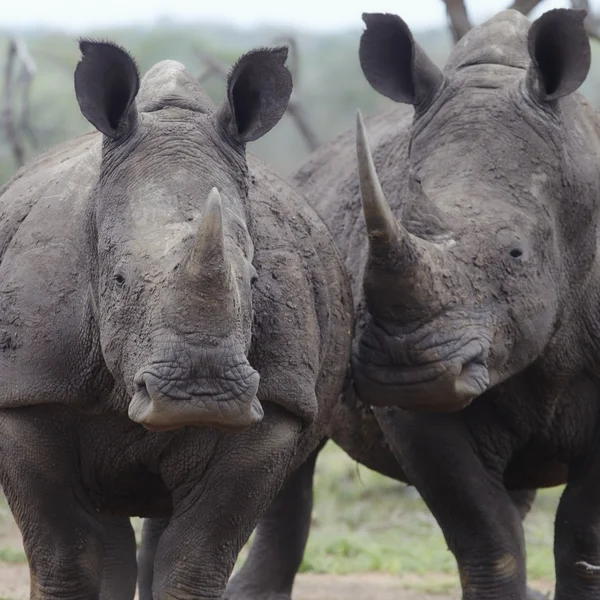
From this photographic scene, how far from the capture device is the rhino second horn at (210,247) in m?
5.16

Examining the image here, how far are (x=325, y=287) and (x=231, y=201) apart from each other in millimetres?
1141

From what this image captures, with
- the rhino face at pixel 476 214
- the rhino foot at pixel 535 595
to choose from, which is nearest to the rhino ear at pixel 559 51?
the rhino face at pixel 476 214

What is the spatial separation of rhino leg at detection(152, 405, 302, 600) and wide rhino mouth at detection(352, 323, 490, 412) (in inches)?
23.0

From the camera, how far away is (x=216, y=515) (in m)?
6.06

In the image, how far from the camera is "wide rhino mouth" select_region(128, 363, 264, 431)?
516cm

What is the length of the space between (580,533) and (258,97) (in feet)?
9.02

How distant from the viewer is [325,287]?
6.91 m

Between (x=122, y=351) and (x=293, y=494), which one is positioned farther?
(x=293, y=494)

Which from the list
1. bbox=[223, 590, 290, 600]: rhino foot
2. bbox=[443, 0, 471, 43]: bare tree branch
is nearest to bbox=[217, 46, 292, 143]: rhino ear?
bbox=[223, 590, 290, 600]: rhino foot

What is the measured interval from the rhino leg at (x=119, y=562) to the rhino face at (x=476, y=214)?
5.05 feet

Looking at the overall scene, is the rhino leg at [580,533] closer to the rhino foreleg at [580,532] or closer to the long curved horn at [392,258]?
the rhino foreleg at [580,532]

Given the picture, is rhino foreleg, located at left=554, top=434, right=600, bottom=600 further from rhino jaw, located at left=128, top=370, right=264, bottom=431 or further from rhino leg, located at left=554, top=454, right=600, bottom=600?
rhino jaw, located at left=128, top=370, right=264, bottom=431

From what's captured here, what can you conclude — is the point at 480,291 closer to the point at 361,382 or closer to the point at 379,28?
the point at 361,382

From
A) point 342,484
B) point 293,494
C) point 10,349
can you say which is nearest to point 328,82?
point 342,484
